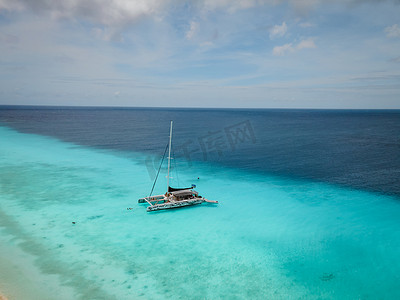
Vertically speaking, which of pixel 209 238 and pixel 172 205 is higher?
pixel 172 205

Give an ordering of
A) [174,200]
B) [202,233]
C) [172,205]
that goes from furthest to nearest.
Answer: [174,200], [172,205], [202,233]

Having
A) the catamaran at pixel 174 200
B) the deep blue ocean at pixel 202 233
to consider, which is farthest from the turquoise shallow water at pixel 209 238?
the catamaran at pixel 174 200

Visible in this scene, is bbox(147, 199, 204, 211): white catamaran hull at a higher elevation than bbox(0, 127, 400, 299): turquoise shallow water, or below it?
higher

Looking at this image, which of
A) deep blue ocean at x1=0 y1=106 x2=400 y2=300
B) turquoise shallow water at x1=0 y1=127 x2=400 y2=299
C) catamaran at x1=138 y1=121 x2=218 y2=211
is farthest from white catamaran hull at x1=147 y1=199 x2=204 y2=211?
turquoise shallow water at x1=0 y1=127 x2=400 y2=299

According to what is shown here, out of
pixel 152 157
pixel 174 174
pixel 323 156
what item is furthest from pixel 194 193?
pixel 323 156

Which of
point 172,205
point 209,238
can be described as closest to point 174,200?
point 172,205

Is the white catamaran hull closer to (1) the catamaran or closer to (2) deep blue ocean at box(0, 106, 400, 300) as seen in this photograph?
(1) the catamaran

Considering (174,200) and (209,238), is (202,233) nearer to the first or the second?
(209,238)

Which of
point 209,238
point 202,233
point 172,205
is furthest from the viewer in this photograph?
point 172,205
